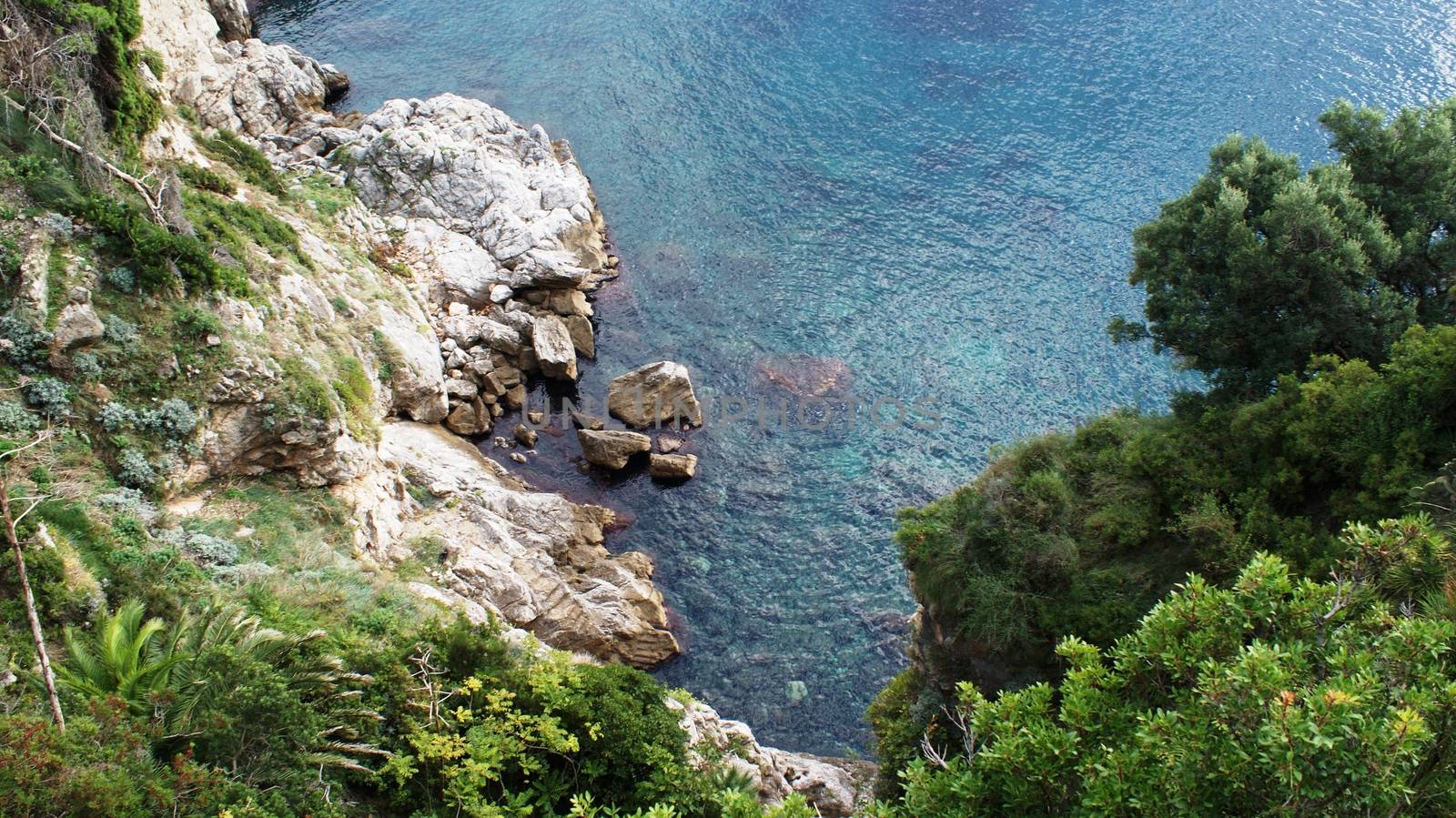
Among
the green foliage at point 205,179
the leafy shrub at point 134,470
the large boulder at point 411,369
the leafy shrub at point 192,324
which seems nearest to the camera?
the leafy shrub at point 134,470

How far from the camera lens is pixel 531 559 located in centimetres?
2970

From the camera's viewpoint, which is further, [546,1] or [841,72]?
[546,1]

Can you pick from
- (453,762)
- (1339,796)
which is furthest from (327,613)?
(1339,796)

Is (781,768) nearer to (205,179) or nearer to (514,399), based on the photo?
(514,399)

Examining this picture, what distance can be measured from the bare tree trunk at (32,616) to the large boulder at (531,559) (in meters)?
10.1

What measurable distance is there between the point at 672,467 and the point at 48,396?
19.8 metres

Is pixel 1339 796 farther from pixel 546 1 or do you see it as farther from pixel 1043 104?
pixel 546 1

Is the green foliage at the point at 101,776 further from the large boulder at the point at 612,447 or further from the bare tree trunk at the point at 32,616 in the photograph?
the large boulder at the point at 612,447

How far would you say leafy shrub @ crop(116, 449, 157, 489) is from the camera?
21.1m

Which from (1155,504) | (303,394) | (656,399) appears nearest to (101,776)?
(303,394)

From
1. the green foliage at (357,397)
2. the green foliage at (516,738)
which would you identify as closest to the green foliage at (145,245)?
the green foliage at (357,397)

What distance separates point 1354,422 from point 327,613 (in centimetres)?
2312

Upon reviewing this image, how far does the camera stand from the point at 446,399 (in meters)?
35.6

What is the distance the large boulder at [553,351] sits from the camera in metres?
38.5
